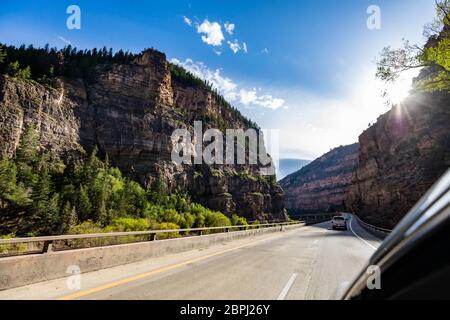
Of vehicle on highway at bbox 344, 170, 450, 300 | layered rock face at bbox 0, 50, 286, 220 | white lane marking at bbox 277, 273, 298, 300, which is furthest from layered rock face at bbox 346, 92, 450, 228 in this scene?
layered rock face at bbox 0, 50, 286, 220

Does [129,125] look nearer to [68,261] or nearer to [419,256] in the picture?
[68,261]

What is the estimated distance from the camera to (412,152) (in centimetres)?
4484

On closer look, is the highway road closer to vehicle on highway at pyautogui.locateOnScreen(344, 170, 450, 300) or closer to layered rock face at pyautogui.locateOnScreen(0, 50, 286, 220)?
vehicle on highway at pyautogui.locateOnScreen(344, 170, 450, 300)

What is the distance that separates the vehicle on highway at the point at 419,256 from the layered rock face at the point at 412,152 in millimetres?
40481

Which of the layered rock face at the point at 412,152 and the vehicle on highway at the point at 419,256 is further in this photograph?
the layered rock face at the point at 412,152

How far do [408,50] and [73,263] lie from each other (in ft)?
59.0

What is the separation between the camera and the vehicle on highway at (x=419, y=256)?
878 millimetres


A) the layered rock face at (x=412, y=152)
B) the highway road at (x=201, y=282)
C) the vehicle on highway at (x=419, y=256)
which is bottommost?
the highway road at (x=201, y=282)

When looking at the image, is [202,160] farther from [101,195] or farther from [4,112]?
[4,112]

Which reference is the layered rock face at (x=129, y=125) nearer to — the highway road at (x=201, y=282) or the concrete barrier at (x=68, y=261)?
the concrete barrier at (x=68, y=261)

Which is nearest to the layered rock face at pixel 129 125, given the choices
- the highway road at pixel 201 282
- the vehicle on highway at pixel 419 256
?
the highway road at pixel 201 282

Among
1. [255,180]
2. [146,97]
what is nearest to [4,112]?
[146,97]

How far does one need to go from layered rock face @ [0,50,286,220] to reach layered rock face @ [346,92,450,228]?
197ft

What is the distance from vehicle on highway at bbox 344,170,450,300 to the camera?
878mm
